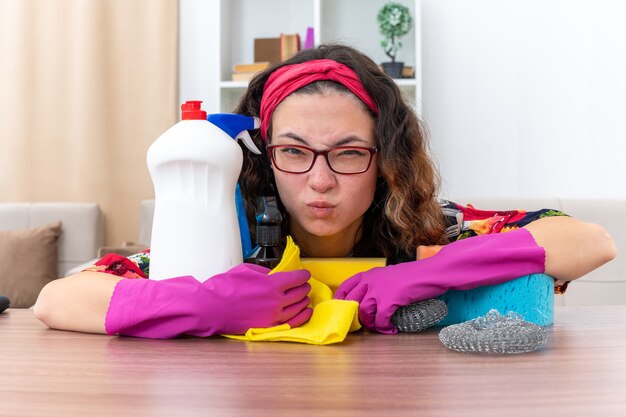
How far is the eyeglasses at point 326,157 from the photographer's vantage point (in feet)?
3.61

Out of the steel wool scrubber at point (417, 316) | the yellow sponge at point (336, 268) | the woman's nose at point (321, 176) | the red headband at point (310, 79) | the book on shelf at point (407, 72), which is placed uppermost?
the book on shelf at point (407, 72)

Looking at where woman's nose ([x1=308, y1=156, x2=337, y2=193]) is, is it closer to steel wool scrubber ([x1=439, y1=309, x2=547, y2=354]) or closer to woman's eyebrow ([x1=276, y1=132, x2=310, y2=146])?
woman's eyebrow ([x1=276, y1=132, x2=310, y2=146])

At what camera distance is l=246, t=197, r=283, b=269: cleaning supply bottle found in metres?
→ 0.99

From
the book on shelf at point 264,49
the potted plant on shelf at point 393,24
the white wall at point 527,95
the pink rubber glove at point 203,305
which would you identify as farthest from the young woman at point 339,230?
the book on shelf at point 264,49

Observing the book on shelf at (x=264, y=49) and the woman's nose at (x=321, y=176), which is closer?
the woman's nose at (x=321, y=176)

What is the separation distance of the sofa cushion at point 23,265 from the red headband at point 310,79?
203 centimetres

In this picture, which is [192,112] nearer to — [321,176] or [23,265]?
[321,176]

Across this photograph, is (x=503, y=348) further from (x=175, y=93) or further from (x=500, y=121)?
(x=175, y=93)

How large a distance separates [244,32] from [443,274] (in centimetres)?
252

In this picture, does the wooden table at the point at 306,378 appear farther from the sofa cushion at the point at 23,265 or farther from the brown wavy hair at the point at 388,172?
the sofa cushion at the point at 23,265

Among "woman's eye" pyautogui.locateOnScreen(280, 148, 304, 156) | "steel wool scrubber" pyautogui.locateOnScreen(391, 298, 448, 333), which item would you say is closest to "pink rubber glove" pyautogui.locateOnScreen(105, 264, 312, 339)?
"steel wool scrubber" pyautogui.locateOnScreen(391, 298, 448, 333)

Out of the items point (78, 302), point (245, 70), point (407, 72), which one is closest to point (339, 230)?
point (78, 302)

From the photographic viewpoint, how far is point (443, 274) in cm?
98

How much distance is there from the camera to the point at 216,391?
2.08ft
